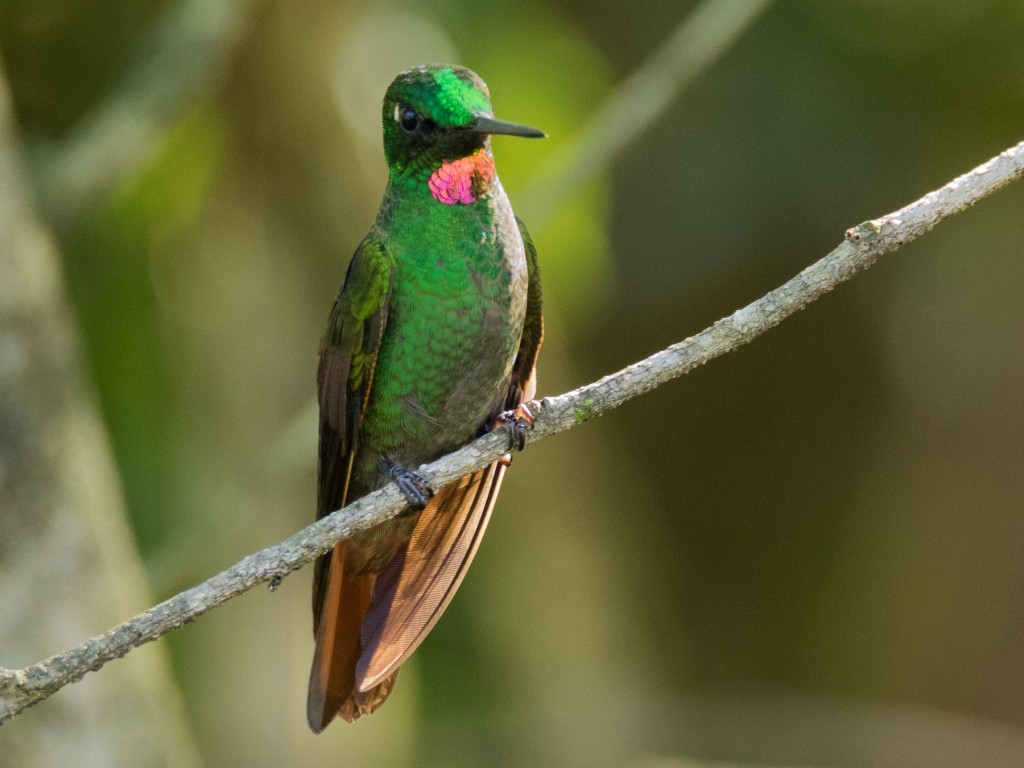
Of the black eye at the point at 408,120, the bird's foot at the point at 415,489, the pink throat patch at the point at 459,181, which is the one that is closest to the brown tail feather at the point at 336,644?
the bird's foot at the point at 415,489

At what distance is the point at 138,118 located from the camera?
4664 millimetres

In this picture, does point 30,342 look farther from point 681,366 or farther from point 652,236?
point 652,236

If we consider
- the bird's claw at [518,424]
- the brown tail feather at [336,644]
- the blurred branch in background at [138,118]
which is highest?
the blurred branch in background at [138,118]

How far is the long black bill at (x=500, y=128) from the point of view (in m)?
2.89

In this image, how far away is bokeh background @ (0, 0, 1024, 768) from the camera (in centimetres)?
563

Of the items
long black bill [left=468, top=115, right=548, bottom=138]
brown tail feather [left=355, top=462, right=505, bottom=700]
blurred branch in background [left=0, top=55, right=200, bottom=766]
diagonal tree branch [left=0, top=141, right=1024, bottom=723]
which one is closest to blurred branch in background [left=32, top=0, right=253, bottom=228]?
blurred branch in background [left=0, top=55, right=200, bottom=766]

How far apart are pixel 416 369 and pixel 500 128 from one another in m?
0.75

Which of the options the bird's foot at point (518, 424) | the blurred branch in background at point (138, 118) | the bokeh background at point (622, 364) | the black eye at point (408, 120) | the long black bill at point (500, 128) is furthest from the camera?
the bokeh background at point (622, 364)

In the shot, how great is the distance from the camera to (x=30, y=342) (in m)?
4.12

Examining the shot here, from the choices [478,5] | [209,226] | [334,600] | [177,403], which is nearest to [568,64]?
[478,5]

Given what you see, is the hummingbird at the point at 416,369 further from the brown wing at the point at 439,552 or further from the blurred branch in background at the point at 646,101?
the blurred branch in background at the point at 646,101

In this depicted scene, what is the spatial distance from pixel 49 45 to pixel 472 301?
3.91 metres

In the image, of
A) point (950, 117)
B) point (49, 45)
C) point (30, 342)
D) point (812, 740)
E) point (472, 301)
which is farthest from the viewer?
point (950, 117)

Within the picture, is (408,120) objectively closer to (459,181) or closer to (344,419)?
(459,181)
